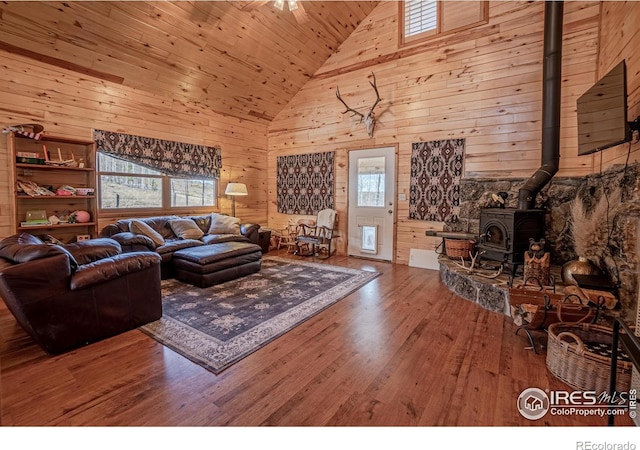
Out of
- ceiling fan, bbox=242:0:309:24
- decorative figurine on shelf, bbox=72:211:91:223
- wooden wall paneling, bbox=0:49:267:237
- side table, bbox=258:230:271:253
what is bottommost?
side table, bbox=258:230:271:253

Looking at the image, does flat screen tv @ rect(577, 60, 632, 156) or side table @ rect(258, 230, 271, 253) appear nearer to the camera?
flat screen tv @ rect(577, 60, 632, 156)

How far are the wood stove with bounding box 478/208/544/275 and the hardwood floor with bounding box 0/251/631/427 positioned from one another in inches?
38.1

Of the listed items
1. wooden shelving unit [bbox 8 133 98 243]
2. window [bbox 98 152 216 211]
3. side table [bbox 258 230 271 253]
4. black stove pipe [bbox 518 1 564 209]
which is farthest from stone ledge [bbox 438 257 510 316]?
wooden shelving unit [bbox 8 133 98 243]

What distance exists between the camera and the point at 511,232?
3295 mm

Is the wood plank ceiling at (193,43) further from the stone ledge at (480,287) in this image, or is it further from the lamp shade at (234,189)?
the stone ledge at (480,287)

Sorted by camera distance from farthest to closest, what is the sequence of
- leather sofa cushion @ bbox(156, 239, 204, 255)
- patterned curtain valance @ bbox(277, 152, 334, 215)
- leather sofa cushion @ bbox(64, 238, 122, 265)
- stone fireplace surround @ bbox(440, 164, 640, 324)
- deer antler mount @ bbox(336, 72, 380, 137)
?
patterned curtain valance @ bbox(277, 152, 334, 215) < deer antler mount @ bbox(336, 72, 380, 137) < leather sofa cushion @ bbox(156, 239, 204, 255) < leather sofa cushion @ bbox(64, 238, 122, 265) < stone fireplace surround @ bbox(440, 164, 640, 324)

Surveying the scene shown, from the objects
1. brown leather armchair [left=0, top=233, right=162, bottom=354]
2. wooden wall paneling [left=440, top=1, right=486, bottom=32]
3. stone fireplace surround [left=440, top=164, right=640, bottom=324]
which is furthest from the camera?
wooden wall paneling [left=440, top=1, right=486, bottom=32]

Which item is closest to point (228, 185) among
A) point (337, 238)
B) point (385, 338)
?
point (337, 238)

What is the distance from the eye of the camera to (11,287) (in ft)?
6.35

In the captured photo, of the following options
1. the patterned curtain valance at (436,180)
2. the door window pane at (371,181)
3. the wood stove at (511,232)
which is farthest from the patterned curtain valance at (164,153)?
the wood stove at (511,232)

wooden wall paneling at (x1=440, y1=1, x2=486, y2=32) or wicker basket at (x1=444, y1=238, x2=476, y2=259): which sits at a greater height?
wooden wall paneling at (x1=440, y1=1, x2=486, y2=32)

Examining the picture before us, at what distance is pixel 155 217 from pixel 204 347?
10.7 ft

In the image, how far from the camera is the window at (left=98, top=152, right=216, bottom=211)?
14.8ft

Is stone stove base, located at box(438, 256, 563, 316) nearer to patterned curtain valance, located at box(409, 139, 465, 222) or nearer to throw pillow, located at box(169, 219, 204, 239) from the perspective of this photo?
patterned curtain valance, located at box(409, 139, 465, 222)
